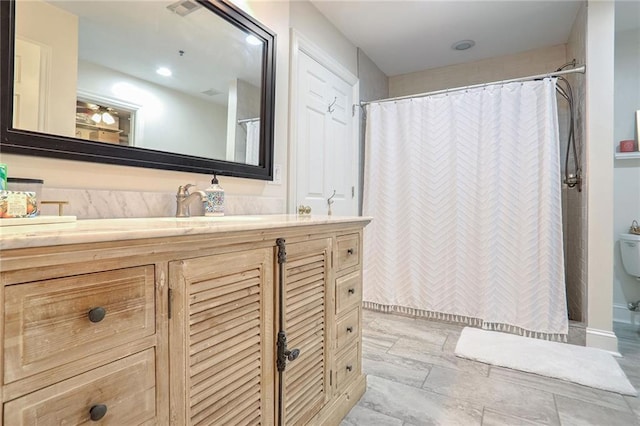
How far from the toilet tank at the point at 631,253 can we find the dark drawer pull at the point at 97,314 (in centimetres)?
335

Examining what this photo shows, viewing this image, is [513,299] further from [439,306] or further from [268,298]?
[268,298]

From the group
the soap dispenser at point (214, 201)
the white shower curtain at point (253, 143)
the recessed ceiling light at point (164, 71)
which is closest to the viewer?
the recessed ceiling light at point (164, 71)

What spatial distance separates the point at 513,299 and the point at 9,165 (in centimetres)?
289

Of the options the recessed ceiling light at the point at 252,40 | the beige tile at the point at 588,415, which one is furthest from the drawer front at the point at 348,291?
the recessed ceiling light at the point at 252,40

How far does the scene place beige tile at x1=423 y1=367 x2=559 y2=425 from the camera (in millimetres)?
1537

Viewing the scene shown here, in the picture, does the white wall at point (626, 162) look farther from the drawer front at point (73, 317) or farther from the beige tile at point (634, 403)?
the drawer front at point (73, 317)

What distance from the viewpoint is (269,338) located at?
1.06 metres

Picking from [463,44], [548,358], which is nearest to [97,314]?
[548,358]

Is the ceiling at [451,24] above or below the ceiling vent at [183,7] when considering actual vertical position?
above

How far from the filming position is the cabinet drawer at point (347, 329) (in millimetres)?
1462

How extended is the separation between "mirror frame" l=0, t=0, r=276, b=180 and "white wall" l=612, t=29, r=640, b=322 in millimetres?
2848

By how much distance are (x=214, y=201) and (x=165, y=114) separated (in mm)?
405

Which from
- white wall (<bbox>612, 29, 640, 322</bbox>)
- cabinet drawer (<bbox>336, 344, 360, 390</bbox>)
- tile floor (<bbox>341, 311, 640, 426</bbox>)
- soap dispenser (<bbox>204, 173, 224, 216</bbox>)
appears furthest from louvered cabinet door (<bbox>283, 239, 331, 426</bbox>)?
white wall (<bbox>612, 29, 640, 322</bbox>)

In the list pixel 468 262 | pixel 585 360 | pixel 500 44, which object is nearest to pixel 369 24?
pixel 500 44
